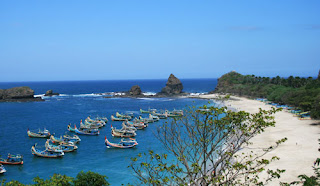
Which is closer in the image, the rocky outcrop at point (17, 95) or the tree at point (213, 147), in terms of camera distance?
the tree at point (213, 147)

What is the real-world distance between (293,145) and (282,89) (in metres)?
59.0

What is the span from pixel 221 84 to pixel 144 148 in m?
121

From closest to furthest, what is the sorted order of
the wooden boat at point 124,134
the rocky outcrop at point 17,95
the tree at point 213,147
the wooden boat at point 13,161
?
1. the tree at point 213,147
2. the wooden boat at point 13,161
3. the wooden boat at point 124,134
4. the rocky outcrop at point 17,95

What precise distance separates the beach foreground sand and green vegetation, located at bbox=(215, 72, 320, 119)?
16.1 ft

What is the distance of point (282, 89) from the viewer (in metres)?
91.9

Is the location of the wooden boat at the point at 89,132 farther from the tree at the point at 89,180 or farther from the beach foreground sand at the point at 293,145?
the tree at the point at 89,180

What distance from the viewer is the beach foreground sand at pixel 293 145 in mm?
28625

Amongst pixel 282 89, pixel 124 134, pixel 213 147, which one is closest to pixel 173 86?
pixel 282 89

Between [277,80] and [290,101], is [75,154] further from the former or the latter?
[277,80]

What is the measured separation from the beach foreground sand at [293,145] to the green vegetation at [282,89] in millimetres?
4898

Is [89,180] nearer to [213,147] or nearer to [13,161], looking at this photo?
[213,147]

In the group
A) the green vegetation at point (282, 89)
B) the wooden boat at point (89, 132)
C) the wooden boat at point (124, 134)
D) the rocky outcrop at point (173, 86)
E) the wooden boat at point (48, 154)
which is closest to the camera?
the wooden boat at point (48, 154)

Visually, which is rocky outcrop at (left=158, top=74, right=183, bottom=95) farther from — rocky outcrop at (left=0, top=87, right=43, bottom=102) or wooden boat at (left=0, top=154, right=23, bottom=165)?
wooden boat at (left=0, top=154, right=23, bottom=165)

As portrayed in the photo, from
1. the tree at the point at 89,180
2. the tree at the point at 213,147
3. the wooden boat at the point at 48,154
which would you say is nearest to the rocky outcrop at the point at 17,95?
the wooden boat at the point at 48,154
